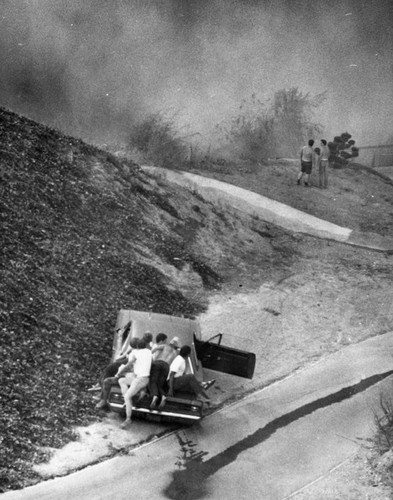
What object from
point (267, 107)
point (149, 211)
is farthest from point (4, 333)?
point (267, 107)

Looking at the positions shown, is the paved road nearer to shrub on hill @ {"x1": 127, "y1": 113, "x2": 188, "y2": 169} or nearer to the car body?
the car body

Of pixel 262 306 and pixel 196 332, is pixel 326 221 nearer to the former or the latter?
pixel 262 306

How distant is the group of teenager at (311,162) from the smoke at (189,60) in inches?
264

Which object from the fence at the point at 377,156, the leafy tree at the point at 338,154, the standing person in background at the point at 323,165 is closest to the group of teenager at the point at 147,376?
the standing person in background at the point at 323,165

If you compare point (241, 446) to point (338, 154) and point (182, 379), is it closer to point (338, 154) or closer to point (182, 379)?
point (182, 379)

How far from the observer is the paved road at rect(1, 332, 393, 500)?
40.8ft

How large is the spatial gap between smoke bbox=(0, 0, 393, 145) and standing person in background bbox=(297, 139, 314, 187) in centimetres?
677

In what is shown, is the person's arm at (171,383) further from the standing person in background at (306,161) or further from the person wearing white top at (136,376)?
the standing person in background at (306,161)

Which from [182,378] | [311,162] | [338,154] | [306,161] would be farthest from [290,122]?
[182,378]

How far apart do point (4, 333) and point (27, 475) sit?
146 inches

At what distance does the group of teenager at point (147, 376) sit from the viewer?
14.3m

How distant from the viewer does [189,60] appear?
43156mm

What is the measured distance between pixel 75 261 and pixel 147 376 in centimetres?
577

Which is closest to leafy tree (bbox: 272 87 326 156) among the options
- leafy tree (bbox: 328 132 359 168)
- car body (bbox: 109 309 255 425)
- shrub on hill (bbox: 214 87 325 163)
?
shrub on hill (bbox: 214 87 325 163)
